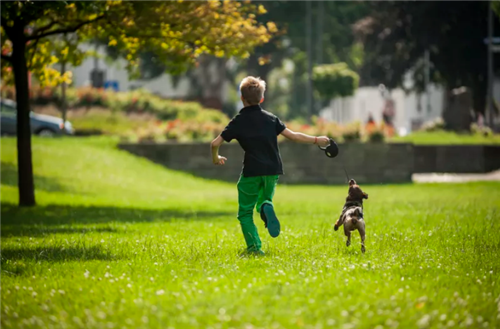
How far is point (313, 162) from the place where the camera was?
106ft

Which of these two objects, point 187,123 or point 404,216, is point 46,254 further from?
point 187,123

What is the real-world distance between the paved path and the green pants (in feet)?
73.9

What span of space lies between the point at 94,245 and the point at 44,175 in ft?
50.5

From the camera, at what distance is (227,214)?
18484 millimetres

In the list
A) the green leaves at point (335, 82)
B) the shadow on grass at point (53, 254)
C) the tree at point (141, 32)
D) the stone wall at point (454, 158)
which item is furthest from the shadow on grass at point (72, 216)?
the green leaves at point (335, 82)

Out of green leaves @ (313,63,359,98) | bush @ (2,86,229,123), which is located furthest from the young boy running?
green leaves @ (313,63,359,98)

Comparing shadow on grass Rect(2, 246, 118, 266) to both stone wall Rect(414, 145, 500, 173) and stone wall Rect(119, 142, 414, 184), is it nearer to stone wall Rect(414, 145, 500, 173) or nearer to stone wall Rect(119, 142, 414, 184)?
stone wall Rect(119, 142, 414, 184)

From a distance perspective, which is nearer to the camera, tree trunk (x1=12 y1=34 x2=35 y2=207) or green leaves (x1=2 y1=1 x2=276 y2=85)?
green leaves (x1=2 y1=1 x2=276 y2=85)

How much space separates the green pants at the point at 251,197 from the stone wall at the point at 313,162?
21800 mm

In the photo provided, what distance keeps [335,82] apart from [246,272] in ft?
133

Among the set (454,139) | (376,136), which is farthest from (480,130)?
(376,136)

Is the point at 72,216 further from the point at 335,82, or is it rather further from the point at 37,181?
the point at 335,82

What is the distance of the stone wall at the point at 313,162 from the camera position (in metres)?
31.8

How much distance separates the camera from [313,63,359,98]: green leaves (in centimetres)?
4838
